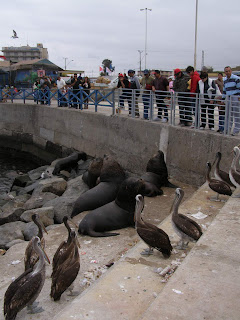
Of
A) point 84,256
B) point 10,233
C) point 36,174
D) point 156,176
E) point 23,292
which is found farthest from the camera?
point 36,174

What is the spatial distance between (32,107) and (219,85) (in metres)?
11.7

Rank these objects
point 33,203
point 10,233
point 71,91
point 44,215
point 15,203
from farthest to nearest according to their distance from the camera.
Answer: point 71,91 < point 15,203 < point 33,203 < point 44,215 < point 10,233

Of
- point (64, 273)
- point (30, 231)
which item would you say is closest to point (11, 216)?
point (30, 231)

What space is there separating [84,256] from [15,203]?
5.53 m

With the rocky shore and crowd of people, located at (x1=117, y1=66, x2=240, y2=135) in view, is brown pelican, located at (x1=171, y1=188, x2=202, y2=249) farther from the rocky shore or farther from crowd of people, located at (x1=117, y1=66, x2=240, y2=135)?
crowd of people, located at (x1=117, y1=66, x2=240, y2=135)

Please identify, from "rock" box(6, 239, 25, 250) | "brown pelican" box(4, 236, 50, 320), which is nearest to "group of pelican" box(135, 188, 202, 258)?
"brown pelican" box(4, 236, 50, 320)

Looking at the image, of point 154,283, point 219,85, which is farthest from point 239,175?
point 219,85

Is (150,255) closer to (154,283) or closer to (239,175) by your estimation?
(154,283)

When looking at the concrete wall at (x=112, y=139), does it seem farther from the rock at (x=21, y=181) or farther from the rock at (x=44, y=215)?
the rock at (x=44, y=215)

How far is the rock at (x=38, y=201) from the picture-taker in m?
11.0

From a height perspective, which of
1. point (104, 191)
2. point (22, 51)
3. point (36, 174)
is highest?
point (22, 51)

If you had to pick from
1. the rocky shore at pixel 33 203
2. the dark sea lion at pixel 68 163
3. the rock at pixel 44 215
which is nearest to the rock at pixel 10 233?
the rocky shore at pixel 33 203

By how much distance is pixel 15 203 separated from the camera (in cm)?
1154

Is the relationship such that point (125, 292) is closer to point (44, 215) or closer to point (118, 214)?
point (118, 214)
